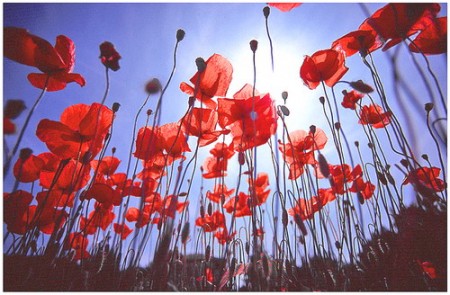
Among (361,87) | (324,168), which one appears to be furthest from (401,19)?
(324,168)

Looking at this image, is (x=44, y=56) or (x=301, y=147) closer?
(x=44, y=56)

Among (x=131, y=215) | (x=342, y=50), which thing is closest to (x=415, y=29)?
(x=342, y=50)

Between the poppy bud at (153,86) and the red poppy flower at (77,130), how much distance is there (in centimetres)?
32

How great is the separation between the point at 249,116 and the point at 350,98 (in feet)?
2.12

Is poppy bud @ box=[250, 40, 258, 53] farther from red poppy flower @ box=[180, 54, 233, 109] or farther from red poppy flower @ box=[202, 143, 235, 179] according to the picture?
red poppy flower @ box=[202, 143, 235, 179]

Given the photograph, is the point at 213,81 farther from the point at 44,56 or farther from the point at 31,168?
the point at 31,168

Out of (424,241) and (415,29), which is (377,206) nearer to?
(424,241)

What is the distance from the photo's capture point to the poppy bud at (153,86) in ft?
3.88

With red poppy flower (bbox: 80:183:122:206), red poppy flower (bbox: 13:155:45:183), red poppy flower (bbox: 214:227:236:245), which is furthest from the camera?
red poppy flower (bbox: 13:155:45:183)

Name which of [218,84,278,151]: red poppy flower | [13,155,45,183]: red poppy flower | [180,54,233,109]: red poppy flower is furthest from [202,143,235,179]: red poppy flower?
[13,155,45,183]: red poppy flower

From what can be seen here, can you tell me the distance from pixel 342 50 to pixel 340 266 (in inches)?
38.7

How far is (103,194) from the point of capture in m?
1.55

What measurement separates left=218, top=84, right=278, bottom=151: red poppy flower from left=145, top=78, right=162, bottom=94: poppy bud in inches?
13.7

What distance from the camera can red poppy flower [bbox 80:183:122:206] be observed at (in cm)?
148
